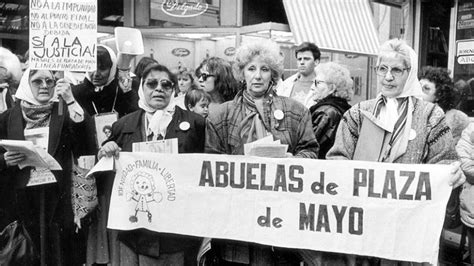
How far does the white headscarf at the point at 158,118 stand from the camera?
430 cm

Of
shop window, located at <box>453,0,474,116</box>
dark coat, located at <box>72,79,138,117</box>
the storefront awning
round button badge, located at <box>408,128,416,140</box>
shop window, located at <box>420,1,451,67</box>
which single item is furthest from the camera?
the storefront awning

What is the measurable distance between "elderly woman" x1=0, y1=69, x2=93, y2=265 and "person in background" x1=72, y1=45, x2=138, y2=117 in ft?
1.39

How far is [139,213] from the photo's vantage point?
433 cm

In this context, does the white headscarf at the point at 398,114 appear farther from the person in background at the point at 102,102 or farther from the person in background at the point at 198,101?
the person in background at the point at 102,102

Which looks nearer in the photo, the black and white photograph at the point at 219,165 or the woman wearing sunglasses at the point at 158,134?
the black and white photograph at the point at 219,165

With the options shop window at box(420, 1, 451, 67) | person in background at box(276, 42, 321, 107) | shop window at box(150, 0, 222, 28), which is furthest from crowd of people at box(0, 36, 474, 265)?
shop window at box(150, 0, 222, 28)

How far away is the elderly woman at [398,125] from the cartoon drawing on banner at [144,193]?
1216 millimetres

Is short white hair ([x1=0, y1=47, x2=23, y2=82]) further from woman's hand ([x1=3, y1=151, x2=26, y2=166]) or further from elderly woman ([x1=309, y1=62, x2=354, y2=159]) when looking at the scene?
elderly woman ([x1=309, y1=62, x2=354, y2=159])

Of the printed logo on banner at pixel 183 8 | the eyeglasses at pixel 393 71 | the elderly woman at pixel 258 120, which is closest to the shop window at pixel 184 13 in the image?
the printed logo on banner at pixel 183 8

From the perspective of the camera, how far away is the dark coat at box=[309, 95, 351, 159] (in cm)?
505

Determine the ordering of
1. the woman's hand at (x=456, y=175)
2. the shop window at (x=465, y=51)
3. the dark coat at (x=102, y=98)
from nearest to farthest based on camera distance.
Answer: the woman's hand at (x=456, y=175) → the dark coat at (x=102, y=98) → the shop window at (x=465, y=51)

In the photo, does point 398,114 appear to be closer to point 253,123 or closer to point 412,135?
point 412,135

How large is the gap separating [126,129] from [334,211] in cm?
152

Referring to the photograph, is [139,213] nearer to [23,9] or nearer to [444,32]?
[444,32]
